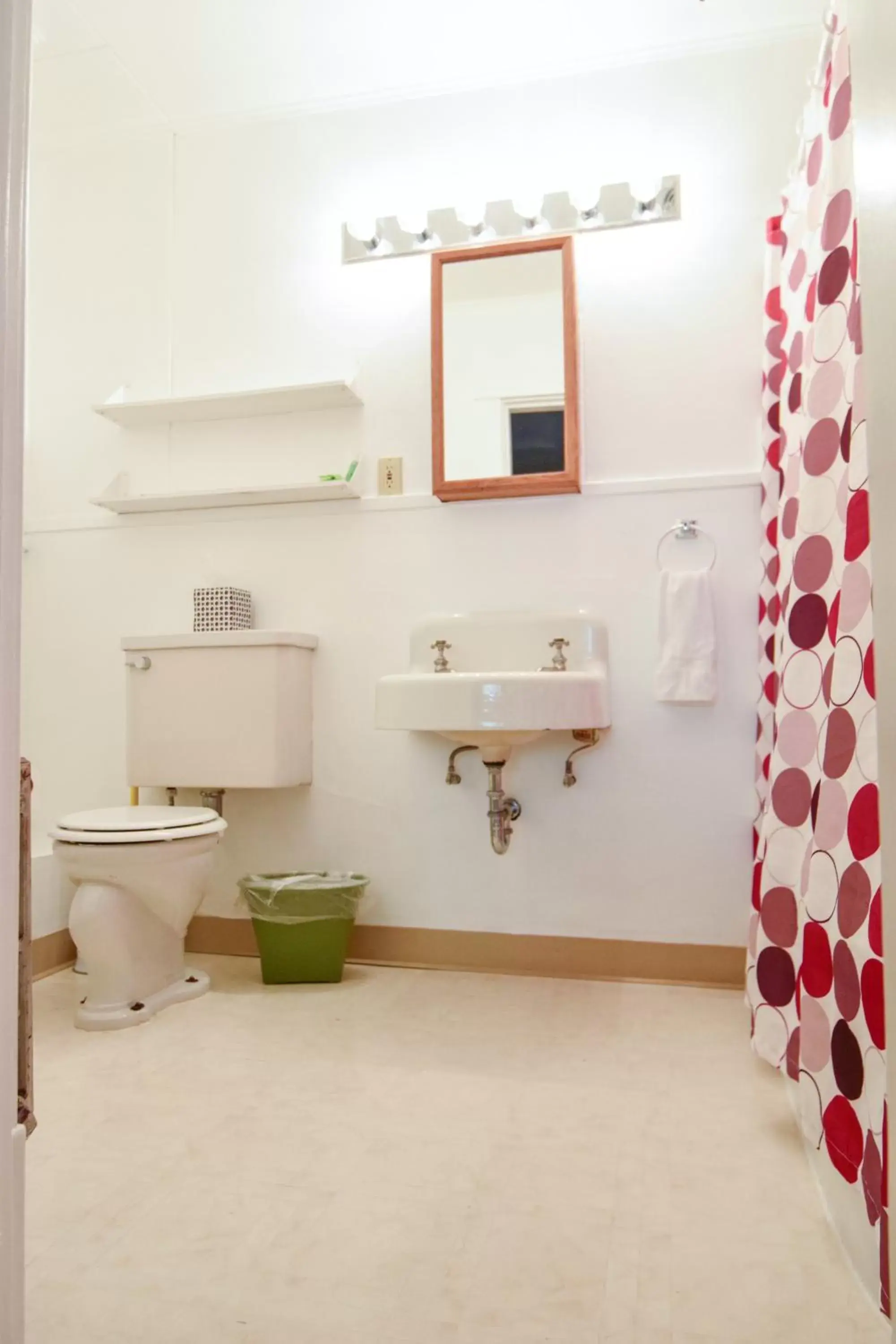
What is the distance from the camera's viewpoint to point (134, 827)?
6.35ft

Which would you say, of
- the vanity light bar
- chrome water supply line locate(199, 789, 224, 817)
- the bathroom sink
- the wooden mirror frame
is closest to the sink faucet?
the bathroom sink

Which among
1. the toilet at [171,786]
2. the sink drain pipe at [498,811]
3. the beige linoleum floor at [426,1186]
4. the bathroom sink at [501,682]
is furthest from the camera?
the sink drain pipe at [498,811]

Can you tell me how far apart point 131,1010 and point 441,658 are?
41.9 inches

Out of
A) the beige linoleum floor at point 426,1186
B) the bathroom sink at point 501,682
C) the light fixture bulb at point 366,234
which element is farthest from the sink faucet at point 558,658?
the light fixture bulb at point 366,234

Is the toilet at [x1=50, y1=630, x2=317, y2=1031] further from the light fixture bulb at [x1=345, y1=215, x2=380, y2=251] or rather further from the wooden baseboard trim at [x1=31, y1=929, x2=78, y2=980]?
the light fixture bulb at [x1=345, y1=215, x2=380, y2=251]

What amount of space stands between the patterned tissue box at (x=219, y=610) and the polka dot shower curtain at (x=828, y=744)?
4.49 ft

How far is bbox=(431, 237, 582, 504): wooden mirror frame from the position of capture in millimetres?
2285

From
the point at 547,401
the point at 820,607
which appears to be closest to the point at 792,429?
the point at 820,607

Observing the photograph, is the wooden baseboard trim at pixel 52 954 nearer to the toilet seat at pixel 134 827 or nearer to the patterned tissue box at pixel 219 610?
the toilet seat at pixel 134 827

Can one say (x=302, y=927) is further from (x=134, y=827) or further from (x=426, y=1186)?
(x=426, y=1186)

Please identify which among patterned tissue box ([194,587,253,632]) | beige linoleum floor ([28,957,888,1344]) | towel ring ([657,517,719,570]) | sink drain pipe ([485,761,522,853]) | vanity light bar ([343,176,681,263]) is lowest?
beige linoleum floor ([28,957,888,1344])

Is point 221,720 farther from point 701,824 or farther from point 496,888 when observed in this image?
point 701,824

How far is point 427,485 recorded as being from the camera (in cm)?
245

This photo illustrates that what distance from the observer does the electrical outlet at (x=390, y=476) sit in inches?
97.0
